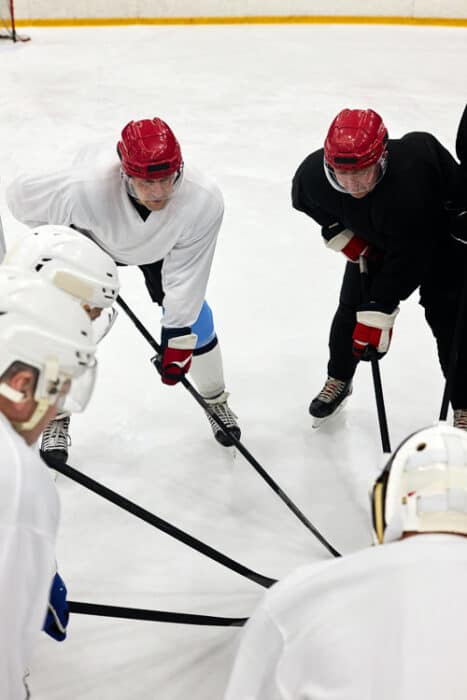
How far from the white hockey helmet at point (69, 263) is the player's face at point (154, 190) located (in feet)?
1.12

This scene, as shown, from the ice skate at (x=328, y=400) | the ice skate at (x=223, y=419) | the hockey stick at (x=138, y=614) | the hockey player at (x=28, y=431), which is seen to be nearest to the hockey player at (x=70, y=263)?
the hockey player at (x=28, y=431)

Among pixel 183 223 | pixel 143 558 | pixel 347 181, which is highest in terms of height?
pixel 347 181

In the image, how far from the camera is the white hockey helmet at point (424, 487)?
954mm

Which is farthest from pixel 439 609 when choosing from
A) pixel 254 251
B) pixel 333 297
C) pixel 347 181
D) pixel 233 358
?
pixel 254 251

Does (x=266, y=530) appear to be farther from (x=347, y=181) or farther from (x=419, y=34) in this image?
(x=419, y=34)

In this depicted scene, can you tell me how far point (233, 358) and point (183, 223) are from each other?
0.92 m

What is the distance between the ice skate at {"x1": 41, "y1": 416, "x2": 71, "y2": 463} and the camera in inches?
90.9

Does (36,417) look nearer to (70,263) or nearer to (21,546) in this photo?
(21,546)

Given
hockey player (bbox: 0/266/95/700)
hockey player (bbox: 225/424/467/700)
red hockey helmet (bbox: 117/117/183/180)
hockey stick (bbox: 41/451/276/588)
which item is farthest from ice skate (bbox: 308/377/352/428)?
hockey player (bbox: 225/424/467/700)

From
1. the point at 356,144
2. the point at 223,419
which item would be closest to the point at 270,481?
the point at 223,419

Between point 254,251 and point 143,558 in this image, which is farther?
point 254,251

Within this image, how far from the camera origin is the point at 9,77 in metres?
5.87

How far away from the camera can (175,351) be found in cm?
212

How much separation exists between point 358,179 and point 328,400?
2.76 ft
